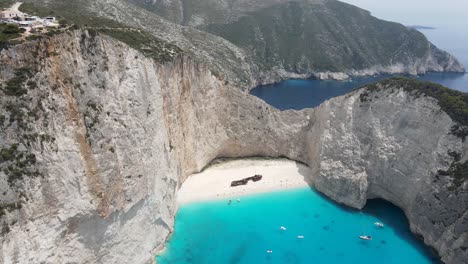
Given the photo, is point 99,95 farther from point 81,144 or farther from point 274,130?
point 274,130

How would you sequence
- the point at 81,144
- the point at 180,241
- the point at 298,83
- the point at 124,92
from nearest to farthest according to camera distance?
1. the point at 81,144
2. the point at 124,92
3. the point at 180,241
4. the point at 298,83

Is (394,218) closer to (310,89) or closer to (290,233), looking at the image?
(290,233)

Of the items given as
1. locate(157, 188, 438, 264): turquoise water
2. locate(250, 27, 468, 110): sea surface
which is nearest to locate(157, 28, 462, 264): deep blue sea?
locate(157, 188, 438, 264): turquoise water

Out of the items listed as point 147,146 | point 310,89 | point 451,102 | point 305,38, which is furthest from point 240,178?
point 305,38

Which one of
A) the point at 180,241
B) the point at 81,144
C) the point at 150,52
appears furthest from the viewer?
the point at 150,52

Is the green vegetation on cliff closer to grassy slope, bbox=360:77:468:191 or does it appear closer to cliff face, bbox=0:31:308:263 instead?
grassy slope, bbox=360:77:468:191

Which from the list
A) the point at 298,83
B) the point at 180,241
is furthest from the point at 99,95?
the point at 298,83
